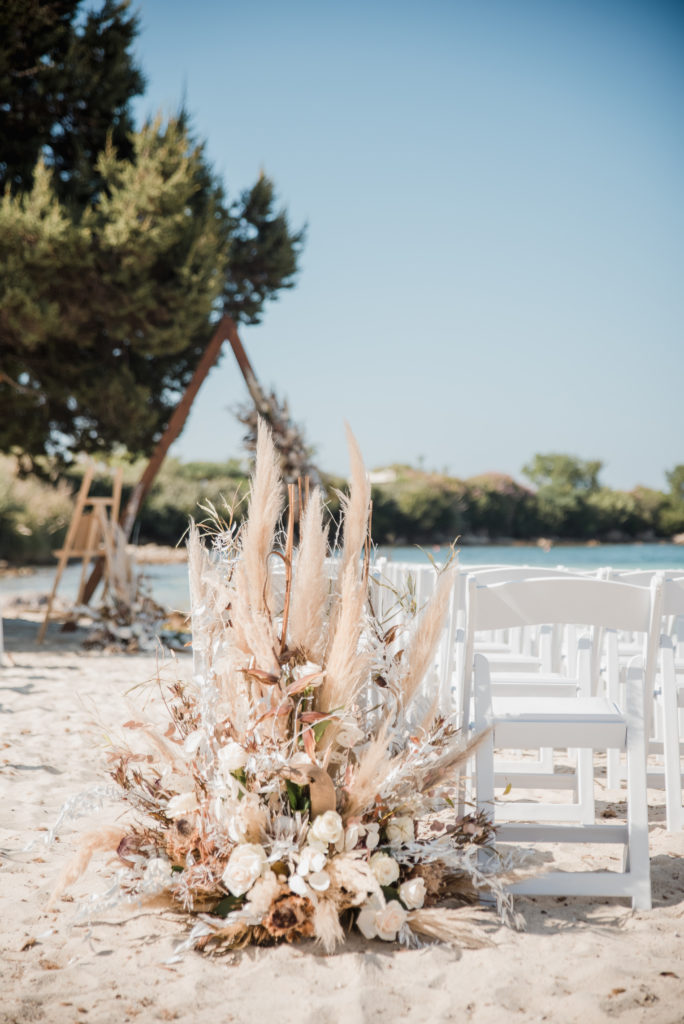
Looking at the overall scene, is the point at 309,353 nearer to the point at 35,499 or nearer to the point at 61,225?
the point at 35,499

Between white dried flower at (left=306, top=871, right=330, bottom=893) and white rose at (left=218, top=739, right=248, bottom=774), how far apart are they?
12.4 inches

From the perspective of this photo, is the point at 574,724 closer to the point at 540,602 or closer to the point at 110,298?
the point at 540,602

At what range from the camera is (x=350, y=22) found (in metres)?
14.9

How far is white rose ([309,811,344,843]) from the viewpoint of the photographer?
197 centimetres

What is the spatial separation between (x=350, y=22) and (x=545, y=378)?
68.4 ft

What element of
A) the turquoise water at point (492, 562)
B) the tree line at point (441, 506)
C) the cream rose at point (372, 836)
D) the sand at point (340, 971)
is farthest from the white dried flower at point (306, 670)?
the tree line at point (441, 506)

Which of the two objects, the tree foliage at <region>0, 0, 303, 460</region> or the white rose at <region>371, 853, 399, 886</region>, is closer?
the white rose at <region>371, 853, 399, 886</region>

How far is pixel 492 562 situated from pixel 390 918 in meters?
8.55

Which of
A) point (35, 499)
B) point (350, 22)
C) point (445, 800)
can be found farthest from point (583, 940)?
point (350, 22)

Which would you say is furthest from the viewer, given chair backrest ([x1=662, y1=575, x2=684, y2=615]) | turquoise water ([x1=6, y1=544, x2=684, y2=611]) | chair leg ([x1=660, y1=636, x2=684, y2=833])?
turquoise water ([x1=6, y1=544, x2=684, y2=611])

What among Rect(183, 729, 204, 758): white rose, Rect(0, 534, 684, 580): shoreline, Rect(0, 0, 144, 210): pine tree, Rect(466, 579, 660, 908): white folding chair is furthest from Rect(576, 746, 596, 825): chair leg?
Rect(0, 534, 684, 580): shoreline

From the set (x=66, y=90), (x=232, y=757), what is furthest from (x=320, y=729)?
(x=66, y=90)

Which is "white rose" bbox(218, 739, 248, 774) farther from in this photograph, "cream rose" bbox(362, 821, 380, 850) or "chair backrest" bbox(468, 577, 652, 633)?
"chair backrest" bbox(468, 577, 652, 633)

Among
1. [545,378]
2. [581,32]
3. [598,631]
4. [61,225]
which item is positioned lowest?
[598,631]
